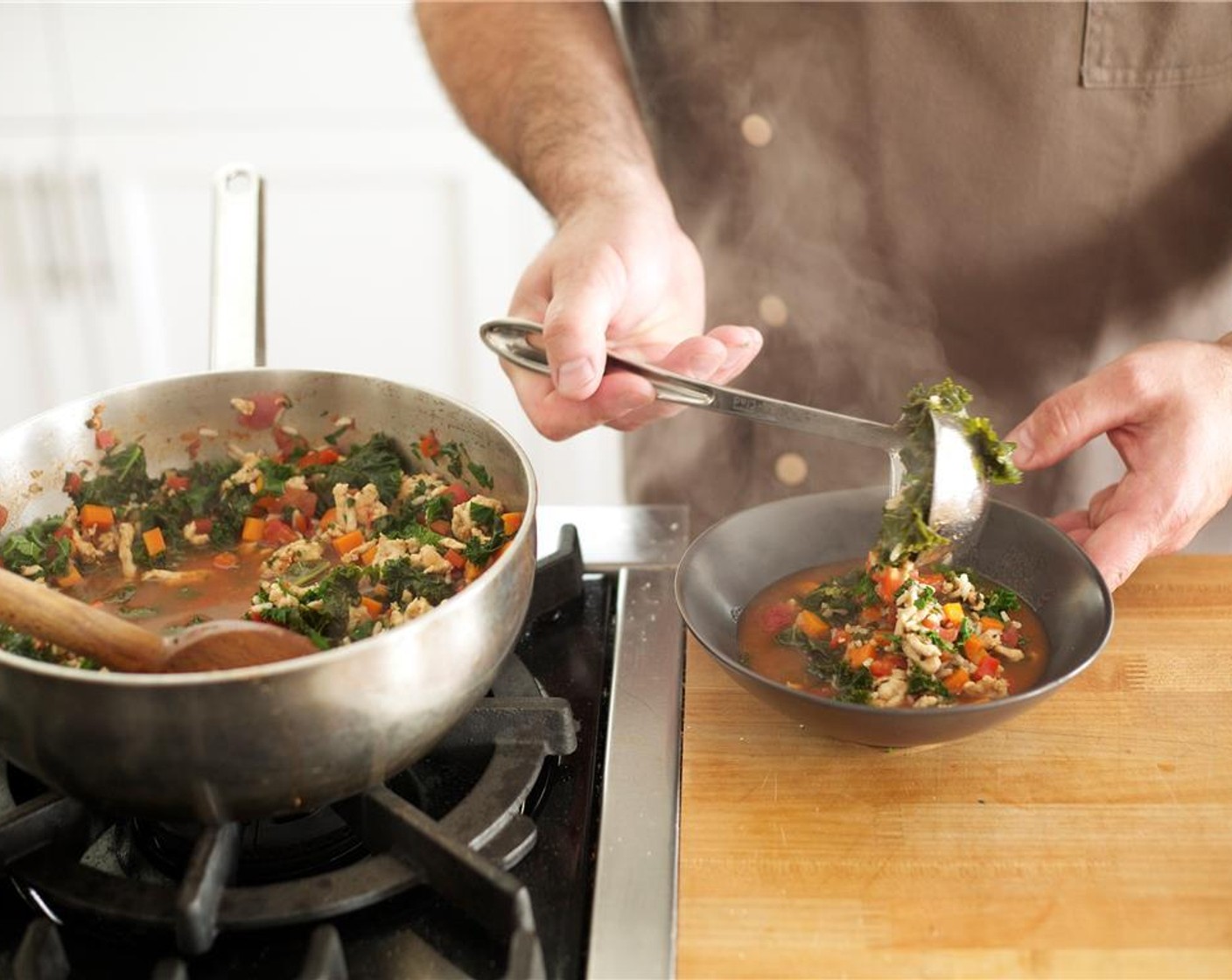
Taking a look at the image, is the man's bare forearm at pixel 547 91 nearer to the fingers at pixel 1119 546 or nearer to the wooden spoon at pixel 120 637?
the fingers at pixel 1119 546

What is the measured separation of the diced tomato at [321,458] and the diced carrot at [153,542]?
0.15 m

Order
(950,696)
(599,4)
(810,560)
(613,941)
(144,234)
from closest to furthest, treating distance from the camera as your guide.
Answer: (613,941) → (950,696) → (810,560) → (599,4) → (144,234)

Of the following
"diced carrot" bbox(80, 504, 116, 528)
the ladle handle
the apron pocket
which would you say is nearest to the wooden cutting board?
the ladle handle

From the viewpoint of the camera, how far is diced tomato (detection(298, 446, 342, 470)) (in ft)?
4.33

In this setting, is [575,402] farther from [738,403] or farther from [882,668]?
[882,668]

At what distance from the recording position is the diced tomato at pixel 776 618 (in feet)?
3.87

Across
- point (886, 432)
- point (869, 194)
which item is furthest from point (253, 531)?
point (869, 194)

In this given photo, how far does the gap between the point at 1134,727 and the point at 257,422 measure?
882mm

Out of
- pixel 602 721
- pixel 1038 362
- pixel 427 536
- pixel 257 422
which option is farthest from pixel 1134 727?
pixel 257 422

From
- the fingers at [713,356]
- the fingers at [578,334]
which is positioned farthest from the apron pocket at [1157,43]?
the fingers at [578,334]

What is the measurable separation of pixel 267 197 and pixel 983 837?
2.39 meters

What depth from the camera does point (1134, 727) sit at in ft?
3.55

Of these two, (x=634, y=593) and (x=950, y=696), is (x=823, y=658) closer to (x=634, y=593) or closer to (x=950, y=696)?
(x=950, y=696)

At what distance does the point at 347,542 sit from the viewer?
1.22 meters
